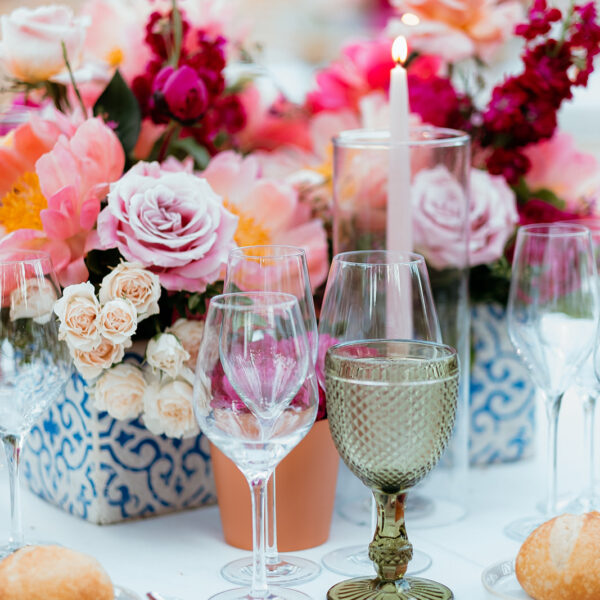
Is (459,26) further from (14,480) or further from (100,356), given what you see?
(14,480)

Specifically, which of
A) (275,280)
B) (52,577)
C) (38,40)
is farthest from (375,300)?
(38,40)

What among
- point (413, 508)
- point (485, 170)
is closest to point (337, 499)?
point (413, 508)

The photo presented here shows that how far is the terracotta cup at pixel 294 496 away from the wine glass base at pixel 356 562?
31mm

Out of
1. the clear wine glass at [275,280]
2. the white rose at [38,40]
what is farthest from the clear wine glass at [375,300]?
the white rose at [38,40]

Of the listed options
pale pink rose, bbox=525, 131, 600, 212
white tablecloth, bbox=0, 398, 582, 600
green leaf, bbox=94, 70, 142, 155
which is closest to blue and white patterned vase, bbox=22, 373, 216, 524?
white tablecloth, bbox=0, 398, 582, 600

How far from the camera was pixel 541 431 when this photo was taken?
112 cm

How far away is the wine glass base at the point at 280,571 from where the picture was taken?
2.39 ft

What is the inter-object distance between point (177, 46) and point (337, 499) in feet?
1.49

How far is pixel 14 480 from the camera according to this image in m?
0.73

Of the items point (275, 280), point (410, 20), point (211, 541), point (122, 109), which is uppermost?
point (410, 20)

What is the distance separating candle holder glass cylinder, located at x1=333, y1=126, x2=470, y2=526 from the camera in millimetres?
877

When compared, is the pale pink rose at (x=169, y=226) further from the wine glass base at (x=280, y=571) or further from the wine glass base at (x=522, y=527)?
the wine glass base at (x=522, y=527)

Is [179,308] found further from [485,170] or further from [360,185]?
[485,170]

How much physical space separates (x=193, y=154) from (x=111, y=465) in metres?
0.32
